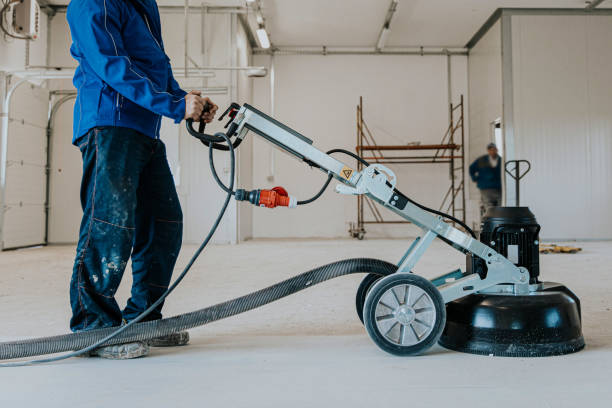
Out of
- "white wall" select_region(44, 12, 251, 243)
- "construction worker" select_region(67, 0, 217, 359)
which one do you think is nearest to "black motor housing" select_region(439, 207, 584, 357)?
"construction worker" select_region(67, 0, 217, 359)

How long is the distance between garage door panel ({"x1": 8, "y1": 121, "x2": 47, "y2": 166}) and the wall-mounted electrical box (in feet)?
4.05

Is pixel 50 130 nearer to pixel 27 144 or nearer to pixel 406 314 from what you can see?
pixel 27 144

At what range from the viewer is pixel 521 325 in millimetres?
1317

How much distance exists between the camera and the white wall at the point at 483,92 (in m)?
7.41

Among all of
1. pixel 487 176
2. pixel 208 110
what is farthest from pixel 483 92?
pixel 208 110

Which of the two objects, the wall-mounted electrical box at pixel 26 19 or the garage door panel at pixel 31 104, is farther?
the garage door panel at pixel 31 104

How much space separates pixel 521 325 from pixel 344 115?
25.1 feet

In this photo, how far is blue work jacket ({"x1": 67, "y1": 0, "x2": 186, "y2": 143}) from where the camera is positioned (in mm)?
1308

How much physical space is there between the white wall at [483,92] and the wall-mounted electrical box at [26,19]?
680cm

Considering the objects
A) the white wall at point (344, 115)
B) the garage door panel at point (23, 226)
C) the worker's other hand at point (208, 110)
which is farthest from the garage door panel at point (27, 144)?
the worker's other hand at point (208, 110)

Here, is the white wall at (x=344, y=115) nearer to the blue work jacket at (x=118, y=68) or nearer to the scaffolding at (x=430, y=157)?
the scaffolding at (x=430, y=157)

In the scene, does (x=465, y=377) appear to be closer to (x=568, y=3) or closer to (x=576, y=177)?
(x=576, y=177)

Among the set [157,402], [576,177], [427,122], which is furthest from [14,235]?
[576,177]

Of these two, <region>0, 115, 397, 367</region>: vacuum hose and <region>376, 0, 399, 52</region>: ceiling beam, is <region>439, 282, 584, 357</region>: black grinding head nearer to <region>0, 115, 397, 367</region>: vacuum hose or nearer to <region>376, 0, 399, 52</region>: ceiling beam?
<region>0, 115, 397, 367</region>: vacuum hose
